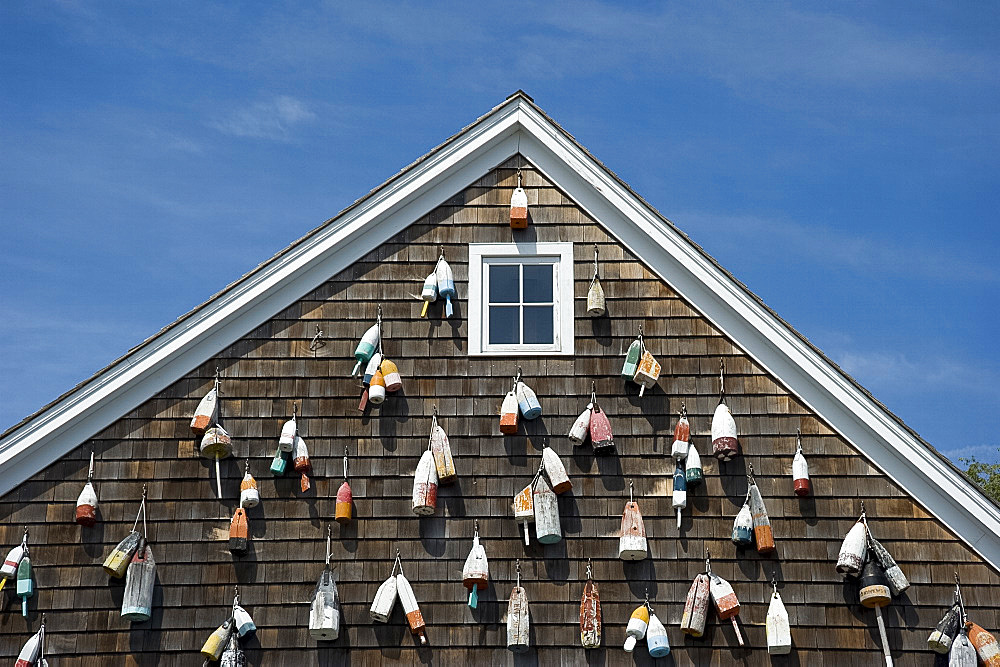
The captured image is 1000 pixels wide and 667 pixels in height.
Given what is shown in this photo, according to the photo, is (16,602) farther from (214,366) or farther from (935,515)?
(935,515)

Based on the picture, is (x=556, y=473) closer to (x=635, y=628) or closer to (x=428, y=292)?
(x=635, y=628)

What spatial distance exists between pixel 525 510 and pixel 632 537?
2.83ft

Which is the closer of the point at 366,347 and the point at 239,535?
the point at 239,535

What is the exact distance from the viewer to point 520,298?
10.1 m

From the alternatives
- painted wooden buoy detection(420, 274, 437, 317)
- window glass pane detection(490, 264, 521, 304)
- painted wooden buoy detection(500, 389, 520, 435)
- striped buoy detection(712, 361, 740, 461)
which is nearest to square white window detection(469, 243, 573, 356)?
window glass pane detection(490, 264, 521, 304)

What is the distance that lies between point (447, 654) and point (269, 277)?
342 centimetres

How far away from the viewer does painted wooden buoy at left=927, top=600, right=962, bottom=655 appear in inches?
352

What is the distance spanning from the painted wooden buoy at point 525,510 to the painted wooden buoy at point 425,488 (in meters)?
0.66

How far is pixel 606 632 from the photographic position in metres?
9.14

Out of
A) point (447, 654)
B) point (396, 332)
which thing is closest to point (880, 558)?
point (447, 654)

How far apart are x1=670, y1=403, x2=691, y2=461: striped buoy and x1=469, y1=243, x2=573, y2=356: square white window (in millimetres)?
1083

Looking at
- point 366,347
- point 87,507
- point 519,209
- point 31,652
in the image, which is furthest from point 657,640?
point 31,652

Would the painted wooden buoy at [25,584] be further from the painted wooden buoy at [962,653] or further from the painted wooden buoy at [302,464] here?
the painted wooden buoy at [962,653]

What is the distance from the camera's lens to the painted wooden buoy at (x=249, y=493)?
9.41 metres
